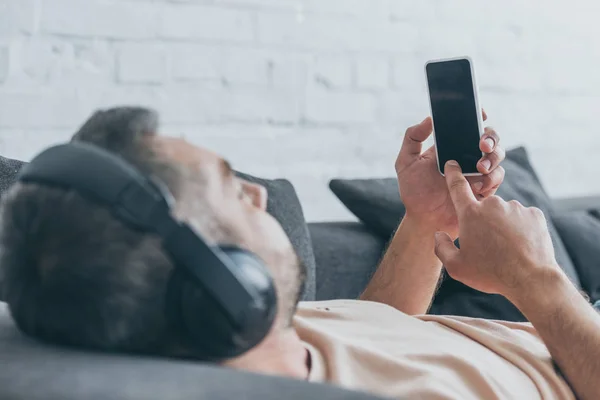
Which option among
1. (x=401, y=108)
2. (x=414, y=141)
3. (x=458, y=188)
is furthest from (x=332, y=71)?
(x=458, y=188)

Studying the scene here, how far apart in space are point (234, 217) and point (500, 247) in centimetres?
41

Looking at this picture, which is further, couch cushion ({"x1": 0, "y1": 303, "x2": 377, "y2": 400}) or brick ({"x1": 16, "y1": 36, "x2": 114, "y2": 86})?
brick ({"x1": 16, "y1": 36, "x2": 114, "y2": 86})

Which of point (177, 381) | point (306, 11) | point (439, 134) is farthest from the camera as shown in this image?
point (306, 11)

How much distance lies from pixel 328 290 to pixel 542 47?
126cm

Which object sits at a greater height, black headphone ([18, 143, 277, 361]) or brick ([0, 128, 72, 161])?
black headphone ([18, 143, 277, 361])

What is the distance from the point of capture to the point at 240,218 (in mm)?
784

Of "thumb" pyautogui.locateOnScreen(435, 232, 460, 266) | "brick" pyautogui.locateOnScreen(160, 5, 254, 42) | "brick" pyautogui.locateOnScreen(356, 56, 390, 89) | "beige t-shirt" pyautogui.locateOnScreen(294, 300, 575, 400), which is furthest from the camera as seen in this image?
"brick" pyautogui.locateOnScreen(356, 56, 390, 89)

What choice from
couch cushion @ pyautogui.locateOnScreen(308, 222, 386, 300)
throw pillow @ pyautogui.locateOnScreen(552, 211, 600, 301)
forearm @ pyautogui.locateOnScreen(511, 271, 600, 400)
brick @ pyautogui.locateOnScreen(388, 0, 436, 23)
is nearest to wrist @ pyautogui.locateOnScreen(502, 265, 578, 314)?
forearm @ pyautogui.locateOnScreen(511, 271, 600, 400)

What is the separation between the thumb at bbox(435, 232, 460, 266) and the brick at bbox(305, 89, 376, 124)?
90 centimetres

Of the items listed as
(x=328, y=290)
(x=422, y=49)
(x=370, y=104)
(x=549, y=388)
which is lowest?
(x=328, y=290)

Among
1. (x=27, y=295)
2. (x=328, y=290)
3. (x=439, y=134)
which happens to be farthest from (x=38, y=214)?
(x=328, y=290)

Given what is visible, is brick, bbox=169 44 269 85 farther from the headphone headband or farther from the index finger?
the headphone headband

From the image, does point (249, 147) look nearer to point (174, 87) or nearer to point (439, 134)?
point (174, 87)

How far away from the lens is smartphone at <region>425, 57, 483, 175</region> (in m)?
1.25
